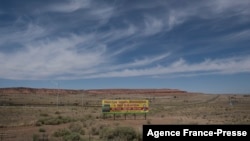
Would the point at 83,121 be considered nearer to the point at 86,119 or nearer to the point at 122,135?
the point at 86,119

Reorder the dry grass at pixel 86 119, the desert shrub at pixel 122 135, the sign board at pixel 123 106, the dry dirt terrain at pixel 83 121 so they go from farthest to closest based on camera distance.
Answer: the sign board at pixel 123 106
the dry grass at pixel 86 119
the dry dirt terrain at pixel 83 121
the desert shrub at pixel 122 135

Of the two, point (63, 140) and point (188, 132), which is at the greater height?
point (188, 132)

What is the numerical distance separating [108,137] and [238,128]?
13.7 meters

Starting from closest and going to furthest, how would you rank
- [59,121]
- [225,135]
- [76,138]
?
[225,135], [76,138], [59,121]

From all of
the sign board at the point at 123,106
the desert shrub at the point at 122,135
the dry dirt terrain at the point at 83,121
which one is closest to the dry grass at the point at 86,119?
the dry dirt terrain at the point at 83,121

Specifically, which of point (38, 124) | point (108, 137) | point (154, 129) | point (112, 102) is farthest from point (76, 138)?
point (112, 102)

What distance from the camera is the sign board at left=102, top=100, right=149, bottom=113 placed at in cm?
4509

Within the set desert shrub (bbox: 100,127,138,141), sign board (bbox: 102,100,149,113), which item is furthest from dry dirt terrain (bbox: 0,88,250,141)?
sign board (bbox: 102,100,149,113)

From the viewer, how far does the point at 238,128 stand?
9281mm

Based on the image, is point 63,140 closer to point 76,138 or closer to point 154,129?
point 76,138

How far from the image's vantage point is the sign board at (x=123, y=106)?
45094mm

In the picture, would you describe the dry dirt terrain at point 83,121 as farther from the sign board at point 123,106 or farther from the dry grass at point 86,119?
the sign board at point 123,106

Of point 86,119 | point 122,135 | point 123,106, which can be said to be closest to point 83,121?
point 86,119

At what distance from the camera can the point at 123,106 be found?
149ft
